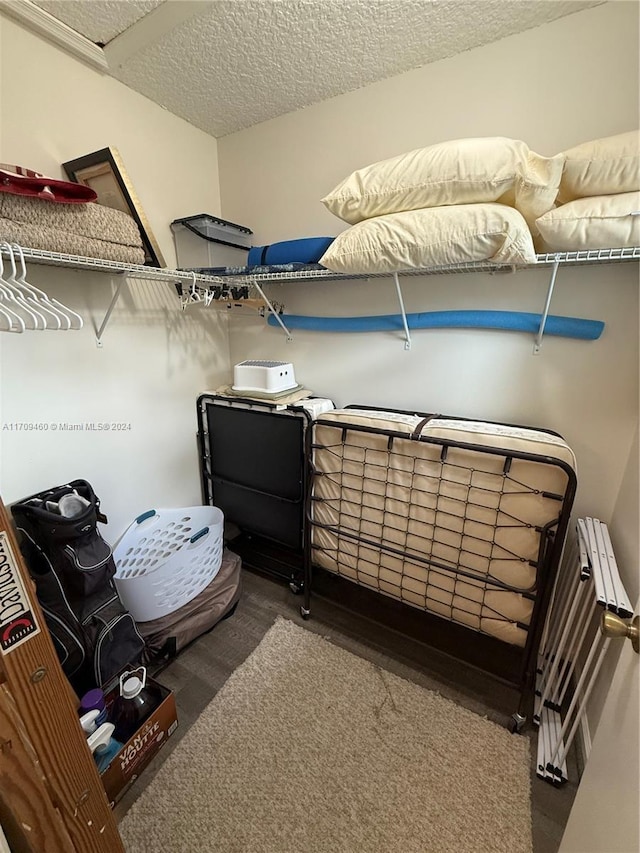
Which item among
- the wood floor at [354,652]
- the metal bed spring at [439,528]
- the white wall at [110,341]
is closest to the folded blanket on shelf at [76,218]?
the white wall at [110,341]

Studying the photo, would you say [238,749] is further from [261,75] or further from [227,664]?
[261,75]

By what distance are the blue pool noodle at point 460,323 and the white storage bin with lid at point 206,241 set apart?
1.44 feet

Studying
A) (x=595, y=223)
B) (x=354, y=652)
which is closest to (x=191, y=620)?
(x=354, y=652)

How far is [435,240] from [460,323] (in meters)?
0.46

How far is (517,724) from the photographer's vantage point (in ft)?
4.23

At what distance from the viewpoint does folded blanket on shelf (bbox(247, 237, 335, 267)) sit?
1541 mm

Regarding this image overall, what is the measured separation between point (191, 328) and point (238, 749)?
189 centimetres

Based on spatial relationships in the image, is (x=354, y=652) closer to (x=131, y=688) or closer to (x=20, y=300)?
(x=131, y=688)

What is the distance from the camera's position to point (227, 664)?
1.55 meters

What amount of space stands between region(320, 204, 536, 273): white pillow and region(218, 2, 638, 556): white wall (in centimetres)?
39

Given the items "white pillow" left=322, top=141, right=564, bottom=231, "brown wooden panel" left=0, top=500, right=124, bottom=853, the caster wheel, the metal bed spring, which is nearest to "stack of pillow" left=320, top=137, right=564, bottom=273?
"white pillow" left=322, top=141, right=564, bottom=231

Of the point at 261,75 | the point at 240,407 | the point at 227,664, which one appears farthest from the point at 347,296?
the point at 227,664

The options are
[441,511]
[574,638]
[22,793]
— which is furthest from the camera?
[441,511]

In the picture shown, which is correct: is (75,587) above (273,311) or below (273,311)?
below
